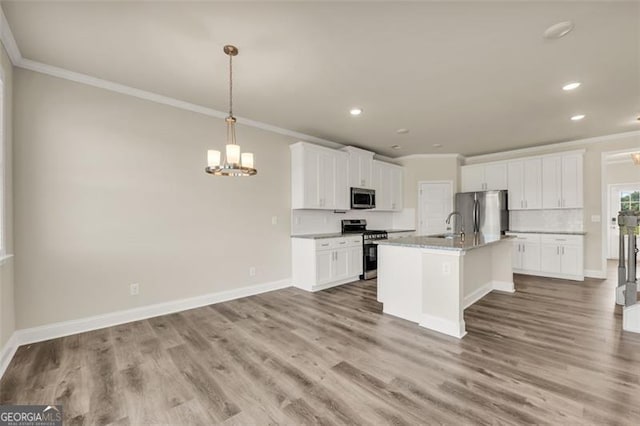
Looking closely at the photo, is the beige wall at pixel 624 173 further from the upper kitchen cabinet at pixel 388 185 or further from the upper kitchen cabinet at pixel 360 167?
the upper kitchen cabinet at pixel 360 167

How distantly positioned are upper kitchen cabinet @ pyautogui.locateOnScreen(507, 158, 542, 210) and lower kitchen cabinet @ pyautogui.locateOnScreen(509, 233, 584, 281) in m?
0.66

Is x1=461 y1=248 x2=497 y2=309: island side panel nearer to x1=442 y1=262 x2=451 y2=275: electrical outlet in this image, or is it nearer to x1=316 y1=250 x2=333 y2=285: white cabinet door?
x1=442 y1=262 x2=451 y2=275: electrical outlet

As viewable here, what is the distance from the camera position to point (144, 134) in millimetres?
3328

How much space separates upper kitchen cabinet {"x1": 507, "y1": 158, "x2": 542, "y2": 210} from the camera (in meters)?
5.60

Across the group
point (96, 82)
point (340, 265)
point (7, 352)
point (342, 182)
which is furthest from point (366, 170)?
point (7, 352)

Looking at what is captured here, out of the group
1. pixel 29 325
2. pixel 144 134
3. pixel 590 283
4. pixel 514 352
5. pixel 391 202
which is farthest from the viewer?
pixel 391 202

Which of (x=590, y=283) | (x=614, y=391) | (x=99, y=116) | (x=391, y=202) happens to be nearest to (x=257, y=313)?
(x=99, y=116)

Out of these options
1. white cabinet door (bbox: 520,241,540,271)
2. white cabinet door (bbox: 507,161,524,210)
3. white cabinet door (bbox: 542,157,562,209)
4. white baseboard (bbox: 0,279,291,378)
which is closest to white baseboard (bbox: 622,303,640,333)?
white cabinet door (bbox: 520,241,540,271)

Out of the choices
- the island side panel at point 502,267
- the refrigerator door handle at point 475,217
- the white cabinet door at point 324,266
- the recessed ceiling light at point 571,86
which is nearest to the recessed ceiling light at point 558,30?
the recessed ceiling light at point 571,86

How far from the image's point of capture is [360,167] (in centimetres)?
564

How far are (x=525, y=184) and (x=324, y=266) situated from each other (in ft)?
15.2

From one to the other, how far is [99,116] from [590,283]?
7.71 meters

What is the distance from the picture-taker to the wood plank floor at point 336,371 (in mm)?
1720

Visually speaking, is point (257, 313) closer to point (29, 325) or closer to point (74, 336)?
point (74, 336)
